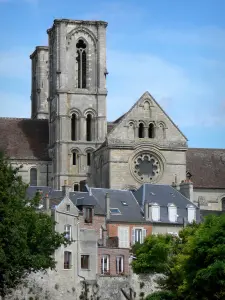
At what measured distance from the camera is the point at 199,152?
116m

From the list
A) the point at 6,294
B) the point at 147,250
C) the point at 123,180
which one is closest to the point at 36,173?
the point at 123,180

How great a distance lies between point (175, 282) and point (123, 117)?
3218cm

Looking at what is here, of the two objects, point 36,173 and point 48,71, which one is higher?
point 48,71

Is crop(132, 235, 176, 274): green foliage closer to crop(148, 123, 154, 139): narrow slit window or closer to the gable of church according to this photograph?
the gable of church

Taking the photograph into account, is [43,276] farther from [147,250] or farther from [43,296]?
[147,250]

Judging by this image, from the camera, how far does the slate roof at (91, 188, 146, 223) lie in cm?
9244

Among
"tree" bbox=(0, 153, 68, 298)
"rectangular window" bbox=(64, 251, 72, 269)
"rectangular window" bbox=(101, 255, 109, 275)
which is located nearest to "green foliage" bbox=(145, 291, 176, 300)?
"tree" bbox=(0, 153, 68, 298)

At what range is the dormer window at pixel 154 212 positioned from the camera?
9388 centimetres

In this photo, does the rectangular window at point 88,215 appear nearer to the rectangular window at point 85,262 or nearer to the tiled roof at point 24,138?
the rectangular window at point 85,262

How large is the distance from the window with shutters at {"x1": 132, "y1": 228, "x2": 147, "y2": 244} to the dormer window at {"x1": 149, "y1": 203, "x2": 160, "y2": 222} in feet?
4.55

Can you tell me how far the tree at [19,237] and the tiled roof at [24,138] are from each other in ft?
119

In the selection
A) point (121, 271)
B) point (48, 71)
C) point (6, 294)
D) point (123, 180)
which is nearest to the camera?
point (6, 294)

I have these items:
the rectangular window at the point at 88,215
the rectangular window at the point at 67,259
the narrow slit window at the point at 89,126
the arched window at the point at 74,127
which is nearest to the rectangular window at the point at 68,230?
the rectangular window at the point at 67,259

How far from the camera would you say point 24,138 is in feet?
372
